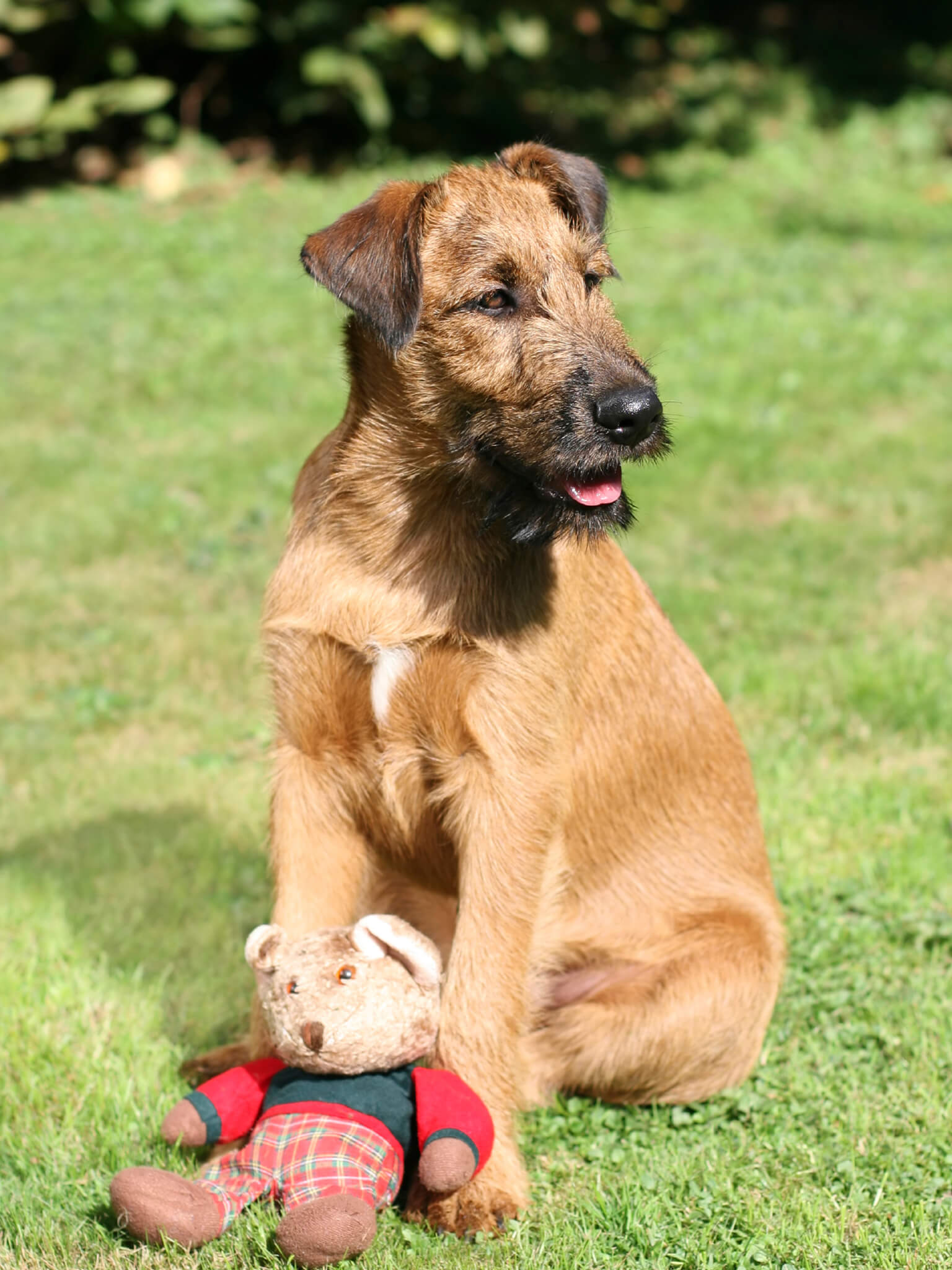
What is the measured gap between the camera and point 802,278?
12805mm

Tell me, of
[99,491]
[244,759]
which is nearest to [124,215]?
[99,491]

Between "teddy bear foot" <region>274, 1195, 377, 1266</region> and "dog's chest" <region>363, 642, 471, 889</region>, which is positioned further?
"dog's chest" <region>363, 642, 471, 889</region>

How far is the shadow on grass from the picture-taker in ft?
15.5

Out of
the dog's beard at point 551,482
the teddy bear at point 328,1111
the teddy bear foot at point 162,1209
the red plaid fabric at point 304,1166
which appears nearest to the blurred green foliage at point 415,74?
the dog's beard at point 551,482

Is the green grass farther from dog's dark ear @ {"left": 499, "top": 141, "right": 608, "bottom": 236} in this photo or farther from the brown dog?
dog's dark ear @ {"left": 499, "top": 141, "right": 608, "bottom": 236}

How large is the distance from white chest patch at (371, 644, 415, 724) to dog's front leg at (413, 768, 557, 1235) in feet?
1.05

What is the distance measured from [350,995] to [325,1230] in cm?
61

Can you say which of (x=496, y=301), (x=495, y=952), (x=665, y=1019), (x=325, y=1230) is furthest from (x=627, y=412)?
(x=325, y=1230)

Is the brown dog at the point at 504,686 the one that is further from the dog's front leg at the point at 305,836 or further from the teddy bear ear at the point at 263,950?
the teddy bear ear at the point at 263,950

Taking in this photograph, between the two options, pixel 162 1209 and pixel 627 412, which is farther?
pixel 627 412

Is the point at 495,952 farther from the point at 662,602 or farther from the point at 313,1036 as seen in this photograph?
the point at 662,602

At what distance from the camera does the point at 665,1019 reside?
4062 millimetres

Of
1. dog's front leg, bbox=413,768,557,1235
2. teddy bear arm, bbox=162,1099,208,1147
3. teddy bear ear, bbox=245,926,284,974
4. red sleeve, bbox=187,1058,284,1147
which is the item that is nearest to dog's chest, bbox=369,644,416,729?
dog's front leg, bbox=413,768,557,1235

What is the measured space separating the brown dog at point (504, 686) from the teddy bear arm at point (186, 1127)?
0.57 metres
